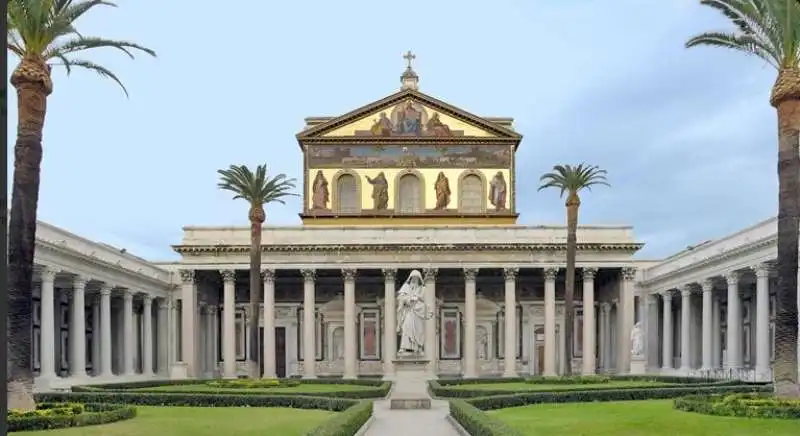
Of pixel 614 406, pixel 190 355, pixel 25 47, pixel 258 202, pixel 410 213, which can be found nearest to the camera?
pixel 25 47

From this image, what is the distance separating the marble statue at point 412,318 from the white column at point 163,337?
35240 mm

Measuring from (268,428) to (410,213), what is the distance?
4011 cm

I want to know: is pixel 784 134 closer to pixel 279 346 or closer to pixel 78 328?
pixel 78 328

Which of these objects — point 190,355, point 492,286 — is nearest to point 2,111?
point 190,355

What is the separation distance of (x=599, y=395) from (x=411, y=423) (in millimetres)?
10478

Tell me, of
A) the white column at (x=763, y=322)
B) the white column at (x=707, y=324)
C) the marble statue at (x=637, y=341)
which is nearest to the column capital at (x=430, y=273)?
the marble statue at (x=637, y=341)

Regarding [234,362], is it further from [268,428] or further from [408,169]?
[268,428]

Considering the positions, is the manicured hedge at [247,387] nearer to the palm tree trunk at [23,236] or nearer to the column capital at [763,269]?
the palm tree trunk at [23,236]

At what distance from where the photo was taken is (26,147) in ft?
→ 70.3

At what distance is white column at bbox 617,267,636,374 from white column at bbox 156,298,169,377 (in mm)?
31631

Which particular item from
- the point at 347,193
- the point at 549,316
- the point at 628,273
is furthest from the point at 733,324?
the point at 347,193

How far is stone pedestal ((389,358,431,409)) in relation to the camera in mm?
27047

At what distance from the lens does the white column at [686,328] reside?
51.2 meters

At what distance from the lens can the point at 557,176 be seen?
49.8 m
